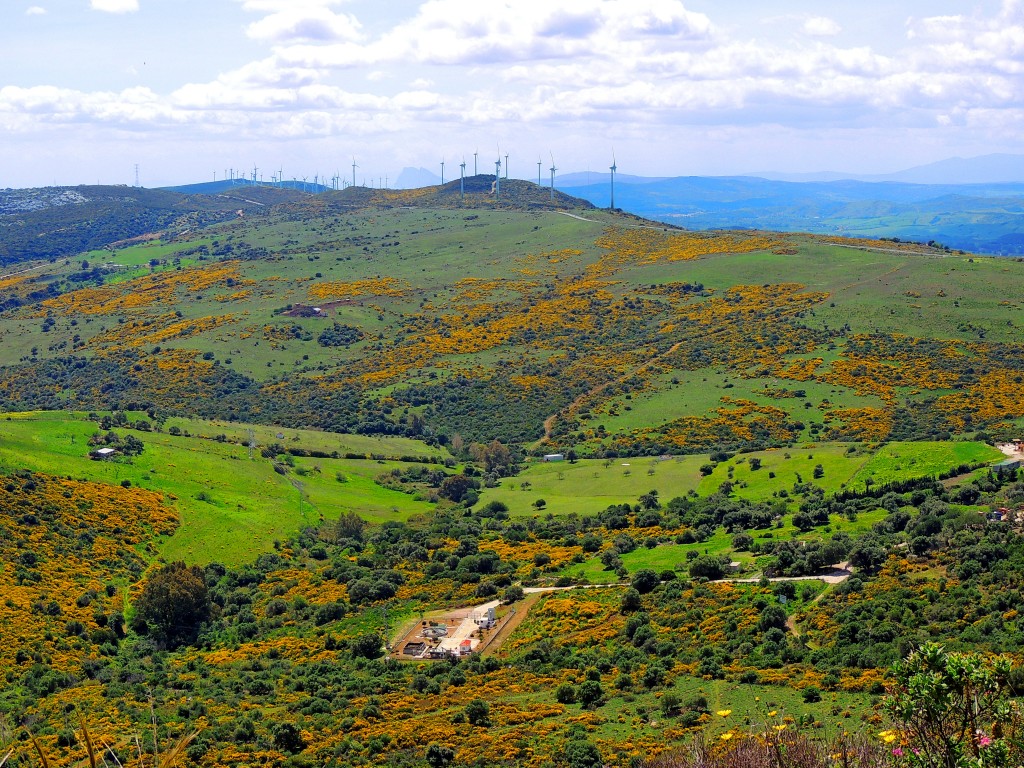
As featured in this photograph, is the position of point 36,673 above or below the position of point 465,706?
below

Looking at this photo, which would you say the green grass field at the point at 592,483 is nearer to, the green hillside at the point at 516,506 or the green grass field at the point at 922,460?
the green hillside at the point at 516,506

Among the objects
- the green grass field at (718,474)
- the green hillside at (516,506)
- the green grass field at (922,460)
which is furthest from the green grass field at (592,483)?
the green grass field at (922,460)

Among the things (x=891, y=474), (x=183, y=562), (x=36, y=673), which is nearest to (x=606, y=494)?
(x=891, y=474)

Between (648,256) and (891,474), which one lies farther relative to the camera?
(648,256)

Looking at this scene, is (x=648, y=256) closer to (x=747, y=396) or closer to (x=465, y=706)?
(x=747, y=396)

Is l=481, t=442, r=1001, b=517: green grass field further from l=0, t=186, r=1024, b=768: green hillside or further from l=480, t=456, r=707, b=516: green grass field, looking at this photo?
l=0, t=186, r=1024, b=768: green hillside

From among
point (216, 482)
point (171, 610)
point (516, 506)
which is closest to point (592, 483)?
point (516, 506)
